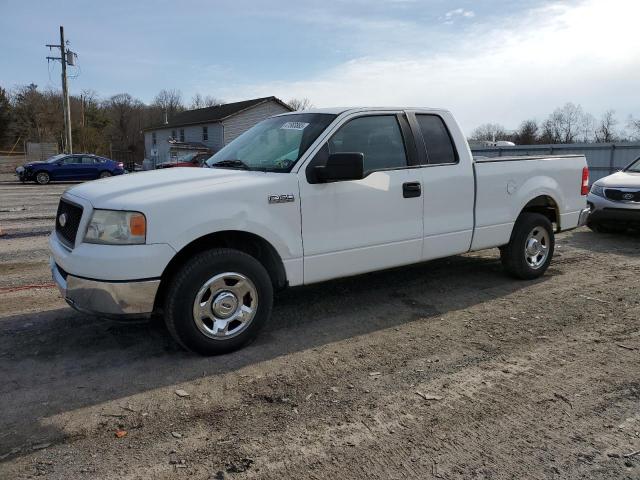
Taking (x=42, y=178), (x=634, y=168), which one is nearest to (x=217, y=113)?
(x=42, y=178)

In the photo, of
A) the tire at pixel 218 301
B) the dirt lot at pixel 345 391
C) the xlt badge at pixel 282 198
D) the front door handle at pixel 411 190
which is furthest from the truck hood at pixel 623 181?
the tire at pixel 218 301

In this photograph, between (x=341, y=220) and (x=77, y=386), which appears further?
(x=341, y=220)

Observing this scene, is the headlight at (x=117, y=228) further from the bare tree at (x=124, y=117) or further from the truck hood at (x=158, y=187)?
the bare tree at (x=124, y=117)

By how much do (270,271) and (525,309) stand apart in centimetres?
268

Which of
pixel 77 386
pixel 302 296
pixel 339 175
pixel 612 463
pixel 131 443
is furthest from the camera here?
pixel 302 296

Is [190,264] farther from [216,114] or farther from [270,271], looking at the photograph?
[216,114]

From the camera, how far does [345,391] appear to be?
3.55 m

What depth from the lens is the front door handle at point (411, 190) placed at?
4.91m

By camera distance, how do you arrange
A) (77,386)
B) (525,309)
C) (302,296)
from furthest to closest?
(302,296)
(525,309)
(77,386)

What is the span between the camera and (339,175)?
13.9ft

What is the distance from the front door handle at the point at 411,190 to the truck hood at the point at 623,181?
616 cm

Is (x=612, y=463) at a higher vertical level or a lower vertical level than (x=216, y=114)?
lower

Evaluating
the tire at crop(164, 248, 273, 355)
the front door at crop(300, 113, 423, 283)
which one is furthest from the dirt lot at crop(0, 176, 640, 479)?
the front door at crop(300, 113, 423, 283)

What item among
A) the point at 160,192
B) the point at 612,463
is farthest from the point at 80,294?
the point at 612,463
